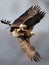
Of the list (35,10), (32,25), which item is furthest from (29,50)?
(35,10)

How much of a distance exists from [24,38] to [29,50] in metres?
0.11

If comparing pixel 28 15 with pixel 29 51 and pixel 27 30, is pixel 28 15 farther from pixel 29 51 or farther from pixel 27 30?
pixel 29 51

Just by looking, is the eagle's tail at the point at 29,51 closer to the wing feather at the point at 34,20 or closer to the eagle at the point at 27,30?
the eagle at the point at 27,30

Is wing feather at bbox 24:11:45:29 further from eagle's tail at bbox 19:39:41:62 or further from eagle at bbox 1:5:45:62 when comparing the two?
eagle's tail at bbox 19:39:41:62

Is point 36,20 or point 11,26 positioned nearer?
point 11,26

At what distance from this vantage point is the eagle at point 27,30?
1823mm

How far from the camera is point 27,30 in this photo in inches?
73.7

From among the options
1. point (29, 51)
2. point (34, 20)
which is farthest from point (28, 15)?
point (29, 51)

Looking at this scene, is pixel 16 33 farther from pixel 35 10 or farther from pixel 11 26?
pixel 35 10

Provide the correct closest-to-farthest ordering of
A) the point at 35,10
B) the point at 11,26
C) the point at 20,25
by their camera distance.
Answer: the point at 11,26 → the point at 20,25 → the point at 35,10

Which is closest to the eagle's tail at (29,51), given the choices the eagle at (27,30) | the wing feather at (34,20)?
the eagle at (27,30)

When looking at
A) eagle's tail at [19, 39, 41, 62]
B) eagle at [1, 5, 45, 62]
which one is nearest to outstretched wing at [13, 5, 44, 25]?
eagle at [1, 5, 45, 62]

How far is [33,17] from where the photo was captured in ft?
6.45

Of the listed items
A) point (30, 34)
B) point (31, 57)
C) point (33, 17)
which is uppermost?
point (33, 17)
